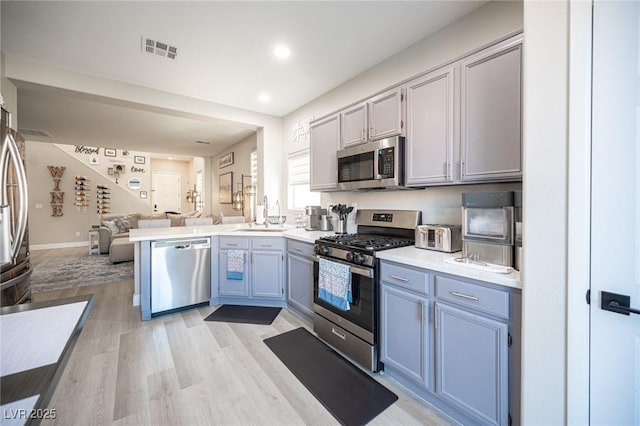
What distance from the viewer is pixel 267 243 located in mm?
3154

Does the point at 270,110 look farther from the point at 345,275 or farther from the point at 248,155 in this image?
the point at 345,275

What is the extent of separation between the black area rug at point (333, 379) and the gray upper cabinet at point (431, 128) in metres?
1.57

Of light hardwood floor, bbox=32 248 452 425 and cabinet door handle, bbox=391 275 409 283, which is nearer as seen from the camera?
light hardwood floor, bbox=32 248 452 425

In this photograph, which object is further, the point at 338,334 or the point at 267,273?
the point at 267,273

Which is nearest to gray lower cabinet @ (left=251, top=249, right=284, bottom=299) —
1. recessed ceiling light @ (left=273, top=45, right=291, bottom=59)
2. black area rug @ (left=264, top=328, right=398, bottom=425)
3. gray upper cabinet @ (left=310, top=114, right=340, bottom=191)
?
black area rug @ (left=264, top=328, right=398, bottom=425)

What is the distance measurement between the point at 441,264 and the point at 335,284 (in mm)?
925

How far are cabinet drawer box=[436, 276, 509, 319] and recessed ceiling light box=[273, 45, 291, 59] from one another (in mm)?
2476

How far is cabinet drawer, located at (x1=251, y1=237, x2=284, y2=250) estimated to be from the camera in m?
3.13

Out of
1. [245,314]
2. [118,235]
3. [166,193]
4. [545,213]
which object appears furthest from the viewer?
[166,193]

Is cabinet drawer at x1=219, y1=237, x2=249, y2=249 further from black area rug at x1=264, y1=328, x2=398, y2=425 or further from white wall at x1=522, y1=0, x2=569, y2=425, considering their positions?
white wall at x1=522, y1=0, x2=569, y2=425

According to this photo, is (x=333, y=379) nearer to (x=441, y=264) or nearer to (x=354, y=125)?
(x=441, y=264)

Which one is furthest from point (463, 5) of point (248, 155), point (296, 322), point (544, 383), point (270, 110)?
point (248, 155)

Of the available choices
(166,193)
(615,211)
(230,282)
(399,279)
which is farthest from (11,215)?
(166,193)

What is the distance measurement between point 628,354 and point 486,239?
73cm
